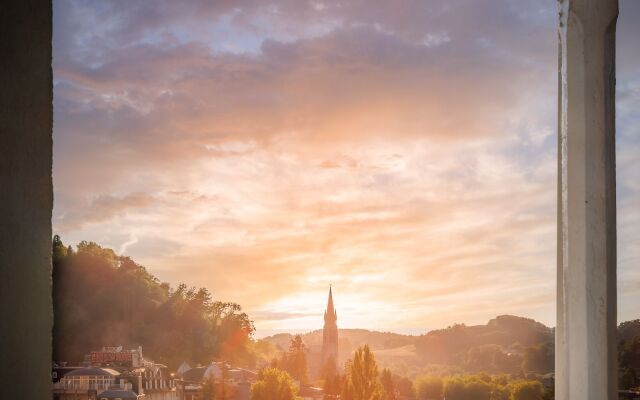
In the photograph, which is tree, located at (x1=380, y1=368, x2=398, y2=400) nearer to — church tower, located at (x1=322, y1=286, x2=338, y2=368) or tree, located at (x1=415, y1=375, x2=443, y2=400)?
tree, located at (x1=415, y1=375, x2=443, y2=400)

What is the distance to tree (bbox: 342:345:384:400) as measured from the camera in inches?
567

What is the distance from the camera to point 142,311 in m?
14.3

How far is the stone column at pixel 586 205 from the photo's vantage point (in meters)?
0.53

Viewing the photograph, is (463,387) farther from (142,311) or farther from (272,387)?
(142,311)

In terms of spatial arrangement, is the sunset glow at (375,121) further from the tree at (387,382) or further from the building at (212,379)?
the tree at (387,382)

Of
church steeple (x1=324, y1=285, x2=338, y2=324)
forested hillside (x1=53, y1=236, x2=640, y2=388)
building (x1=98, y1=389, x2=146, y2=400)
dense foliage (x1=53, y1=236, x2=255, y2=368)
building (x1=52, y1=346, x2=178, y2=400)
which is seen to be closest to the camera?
building (x1=52, y1=346, x2=178, y2=400)

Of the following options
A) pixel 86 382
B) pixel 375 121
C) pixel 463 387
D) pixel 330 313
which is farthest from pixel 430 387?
pixel 330 313

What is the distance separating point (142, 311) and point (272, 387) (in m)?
3.60

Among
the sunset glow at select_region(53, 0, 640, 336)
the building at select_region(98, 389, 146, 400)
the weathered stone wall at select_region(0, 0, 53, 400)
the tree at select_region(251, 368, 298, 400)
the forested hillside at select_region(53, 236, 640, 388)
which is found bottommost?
the tree at select_region(251, 368, 298, 400)

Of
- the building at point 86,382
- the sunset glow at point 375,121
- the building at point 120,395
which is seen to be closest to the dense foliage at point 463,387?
the sunset glow at point 375,121

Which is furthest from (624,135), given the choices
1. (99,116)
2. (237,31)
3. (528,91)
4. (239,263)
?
(239,263)

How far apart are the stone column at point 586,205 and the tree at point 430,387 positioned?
20.9m

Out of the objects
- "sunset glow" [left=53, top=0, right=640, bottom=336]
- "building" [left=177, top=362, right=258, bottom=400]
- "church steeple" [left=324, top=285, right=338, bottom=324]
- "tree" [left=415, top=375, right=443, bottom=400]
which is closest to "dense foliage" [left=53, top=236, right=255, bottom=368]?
"building" [left=177, top=362, right=258, bottom=400]

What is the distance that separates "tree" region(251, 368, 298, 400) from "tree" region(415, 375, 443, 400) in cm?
654
